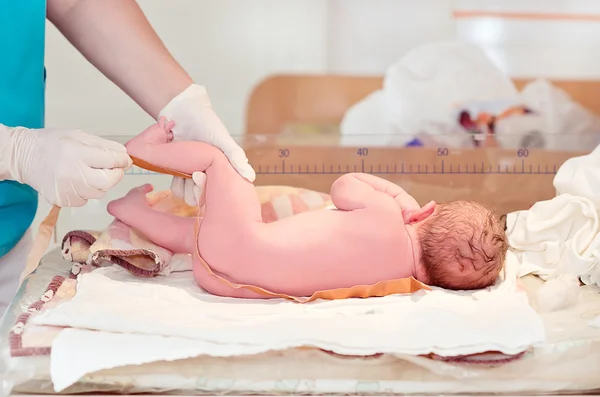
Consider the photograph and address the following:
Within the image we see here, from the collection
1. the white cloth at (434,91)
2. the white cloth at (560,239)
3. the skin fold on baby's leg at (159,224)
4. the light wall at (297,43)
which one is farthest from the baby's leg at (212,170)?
the light wall at (297,43)

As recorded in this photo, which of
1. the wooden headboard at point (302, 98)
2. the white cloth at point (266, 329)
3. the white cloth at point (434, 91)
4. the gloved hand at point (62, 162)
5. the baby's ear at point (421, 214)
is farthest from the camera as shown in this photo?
the wooden headboard at point (302, 98)

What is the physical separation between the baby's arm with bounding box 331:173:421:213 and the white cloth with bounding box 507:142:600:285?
213mm

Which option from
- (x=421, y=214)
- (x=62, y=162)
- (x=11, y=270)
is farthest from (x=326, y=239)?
(x=11, y=270)

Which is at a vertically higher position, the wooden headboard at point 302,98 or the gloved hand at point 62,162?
the gloved hand at point 62,162

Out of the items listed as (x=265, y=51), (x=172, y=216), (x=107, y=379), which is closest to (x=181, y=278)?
(x=172, y=216)

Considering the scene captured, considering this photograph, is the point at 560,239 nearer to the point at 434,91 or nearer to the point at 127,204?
the point at 127,204

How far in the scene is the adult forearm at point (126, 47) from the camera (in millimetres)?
1447

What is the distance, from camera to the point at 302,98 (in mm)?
3102

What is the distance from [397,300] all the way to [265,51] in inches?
103

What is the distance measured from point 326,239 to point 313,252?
0.03 metres

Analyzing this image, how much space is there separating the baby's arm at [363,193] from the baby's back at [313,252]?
0.09 ft

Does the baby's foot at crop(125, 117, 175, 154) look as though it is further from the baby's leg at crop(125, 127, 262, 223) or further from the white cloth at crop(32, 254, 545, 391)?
the white cloth at crop(32, 254, 545, 391)

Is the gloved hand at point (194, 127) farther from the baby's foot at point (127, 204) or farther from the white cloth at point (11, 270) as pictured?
the white cloth at point (11, 270)

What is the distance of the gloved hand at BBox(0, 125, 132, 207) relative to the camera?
1236 millimetres
